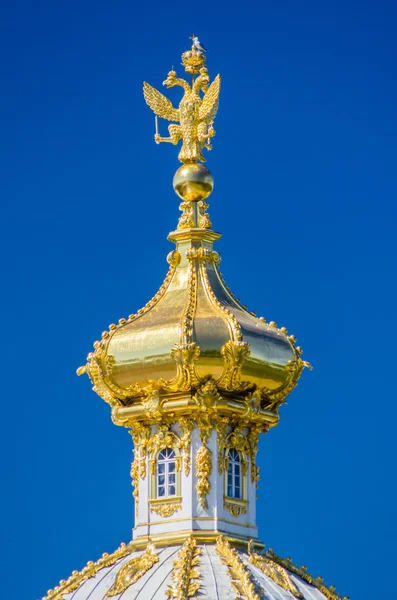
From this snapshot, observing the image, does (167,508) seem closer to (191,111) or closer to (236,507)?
(236,507)

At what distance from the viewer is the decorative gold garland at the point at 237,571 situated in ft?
172

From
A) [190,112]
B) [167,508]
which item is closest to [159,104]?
[190,112]

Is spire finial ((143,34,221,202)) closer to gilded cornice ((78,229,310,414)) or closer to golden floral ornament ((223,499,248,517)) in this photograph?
gilded cornice ((78,229,310,414))

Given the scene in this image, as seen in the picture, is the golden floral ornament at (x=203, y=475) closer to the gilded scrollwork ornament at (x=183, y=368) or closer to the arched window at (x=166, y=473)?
the arched window at (x=166, y=473)

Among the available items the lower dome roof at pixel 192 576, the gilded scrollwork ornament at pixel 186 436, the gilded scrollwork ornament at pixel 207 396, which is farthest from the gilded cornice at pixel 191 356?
the lower dome roof at pixel 192 576

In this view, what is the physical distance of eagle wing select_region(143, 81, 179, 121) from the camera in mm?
57875

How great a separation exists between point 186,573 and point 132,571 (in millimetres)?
1439

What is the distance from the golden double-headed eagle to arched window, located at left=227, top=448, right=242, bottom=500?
20.1 feet

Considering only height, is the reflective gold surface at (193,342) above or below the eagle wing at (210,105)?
below

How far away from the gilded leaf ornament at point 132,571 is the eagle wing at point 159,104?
938 cm

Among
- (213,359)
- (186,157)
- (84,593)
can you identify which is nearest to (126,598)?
(84,593)

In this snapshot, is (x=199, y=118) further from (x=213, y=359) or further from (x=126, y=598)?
(x=126, y=598)

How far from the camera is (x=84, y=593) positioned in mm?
54062

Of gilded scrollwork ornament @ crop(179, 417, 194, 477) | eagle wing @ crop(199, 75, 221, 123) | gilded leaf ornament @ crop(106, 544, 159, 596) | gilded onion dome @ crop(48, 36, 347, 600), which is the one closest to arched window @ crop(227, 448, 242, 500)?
gilded onion dome @ crop(48, 36, 347, 600)
